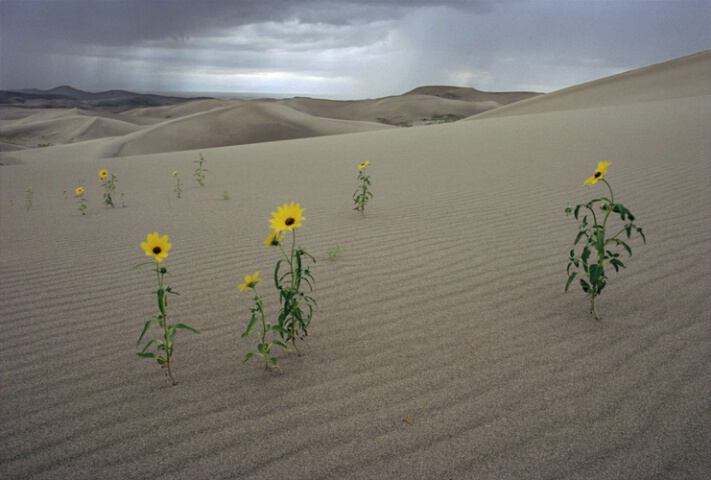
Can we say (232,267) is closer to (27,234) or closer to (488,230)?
(488,230)

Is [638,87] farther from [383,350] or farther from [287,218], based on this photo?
[287,218]

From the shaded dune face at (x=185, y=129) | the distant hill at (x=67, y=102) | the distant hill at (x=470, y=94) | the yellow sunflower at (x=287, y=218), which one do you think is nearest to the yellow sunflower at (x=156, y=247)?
the yellow sunflower at (x=287, y=218)

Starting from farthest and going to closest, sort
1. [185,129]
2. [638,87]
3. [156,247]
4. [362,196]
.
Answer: [185,129] < [638,87] < [362,196] < [156,247]

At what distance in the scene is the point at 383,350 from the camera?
8.53 ft

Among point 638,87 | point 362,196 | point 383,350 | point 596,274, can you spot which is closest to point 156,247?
point 383,350

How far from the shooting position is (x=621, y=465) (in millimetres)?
1806

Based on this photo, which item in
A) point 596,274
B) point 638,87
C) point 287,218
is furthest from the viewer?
point 638,87

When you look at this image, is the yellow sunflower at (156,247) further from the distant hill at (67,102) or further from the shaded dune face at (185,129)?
the distant hill at (67,102)

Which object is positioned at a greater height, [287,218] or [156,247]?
[287,218]

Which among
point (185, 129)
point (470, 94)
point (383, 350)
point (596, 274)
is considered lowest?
point (383, 350)

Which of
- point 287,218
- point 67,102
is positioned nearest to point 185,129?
point 287,218

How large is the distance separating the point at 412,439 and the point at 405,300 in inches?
51.4

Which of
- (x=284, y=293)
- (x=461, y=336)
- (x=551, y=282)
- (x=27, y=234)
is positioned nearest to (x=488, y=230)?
(x=551, y=282)

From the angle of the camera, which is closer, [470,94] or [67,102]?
[67,102]
